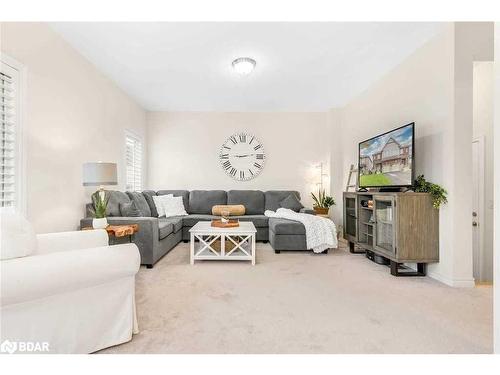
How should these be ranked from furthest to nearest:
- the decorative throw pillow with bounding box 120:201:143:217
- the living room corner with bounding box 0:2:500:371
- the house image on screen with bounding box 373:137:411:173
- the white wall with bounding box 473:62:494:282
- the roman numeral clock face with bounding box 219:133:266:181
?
the roman numeral clock face with bounding box 219:133:266:181, the decorative throw pillow with bounding box 120:201:143:217, the white wall with bounding box 473:62:494:282, the house image on screen with bounding box 373:137:411:173, the living room corner with bounding box 0:2:500:371

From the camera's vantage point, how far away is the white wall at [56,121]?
249 cm

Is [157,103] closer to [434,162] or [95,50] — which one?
[95,50]

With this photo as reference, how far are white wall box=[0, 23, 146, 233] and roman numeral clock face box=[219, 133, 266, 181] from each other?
2.46 meters

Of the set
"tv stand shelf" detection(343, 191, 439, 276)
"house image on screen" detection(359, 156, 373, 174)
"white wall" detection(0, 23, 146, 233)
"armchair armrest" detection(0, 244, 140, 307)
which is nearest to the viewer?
"armchair armrest" detection(0, 244, 140, 307)

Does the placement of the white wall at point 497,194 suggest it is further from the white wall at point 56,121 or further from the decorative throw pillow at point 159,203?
the decorative throw pillow at point 159,203

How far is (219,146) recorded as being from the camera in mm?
5789

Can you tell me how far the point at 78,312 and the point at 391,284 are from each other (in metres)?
2.73

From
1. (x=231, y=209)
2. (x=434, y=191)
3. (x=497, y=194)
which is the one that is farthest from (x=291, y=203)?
(x=497, y=194)

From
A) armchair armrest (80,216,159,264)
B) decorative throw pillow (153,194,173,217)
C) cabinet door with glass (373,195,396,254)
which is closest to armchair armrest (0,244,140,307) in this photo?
armchair armrest (80,216,159,264)

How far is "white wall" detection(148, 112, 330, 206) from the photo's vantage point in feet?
19.0

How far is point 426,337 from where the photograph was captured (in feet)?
5.83

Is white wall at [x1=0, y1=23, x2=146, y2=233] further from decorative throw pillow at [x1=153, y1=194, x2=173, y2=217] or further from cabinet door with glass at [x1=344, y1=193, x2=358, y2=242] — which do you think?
cabinet door with glass at [x1=344, y1=193, x2=358, y2=242]

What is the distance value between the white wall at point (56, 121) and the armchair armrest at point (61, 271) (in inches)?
57.9

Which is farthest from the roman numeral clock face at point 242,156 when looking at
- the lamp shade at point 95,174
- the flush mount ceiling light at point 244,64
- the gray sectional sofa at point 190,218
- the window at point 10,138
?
the window at point 10,138
